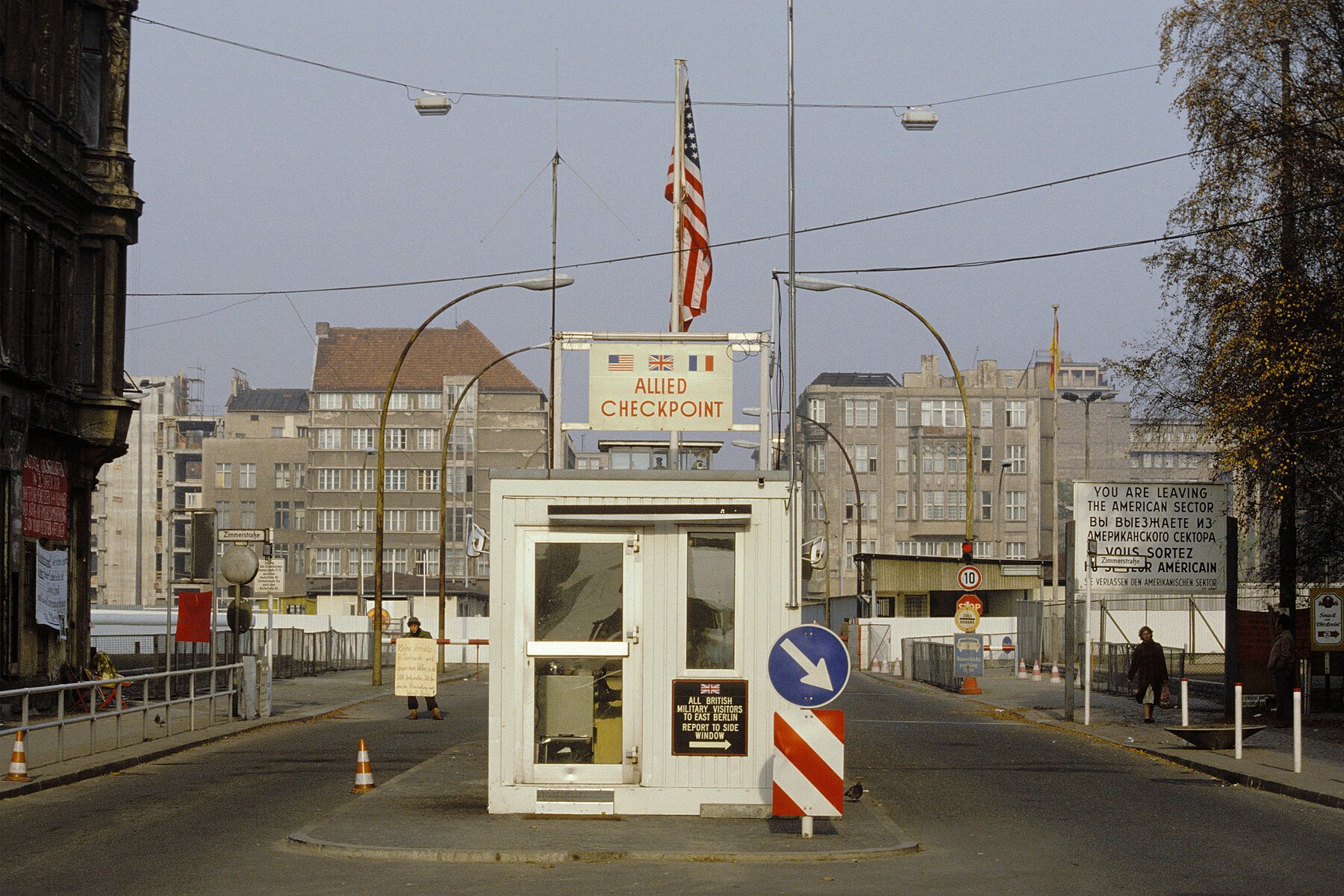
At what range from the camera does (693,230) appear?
18.0 metres

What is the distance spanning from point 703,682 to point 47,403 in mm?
22423

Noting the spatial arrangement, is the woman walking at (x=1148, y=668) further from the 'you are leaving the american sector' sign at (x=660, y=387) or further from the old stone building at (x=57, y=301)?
the old stone building at (x=57, y=301)

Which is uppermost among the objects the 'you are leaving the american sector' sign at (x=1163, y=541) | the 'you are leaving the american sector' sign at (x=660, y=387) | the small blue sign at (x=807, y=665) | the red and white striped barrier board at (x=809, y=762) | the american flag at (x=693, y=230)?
the american flag at (x=693, y=230)

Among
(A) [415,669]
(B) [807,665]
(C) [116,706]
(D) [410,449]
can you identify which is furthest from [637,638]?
(D) [410,449]

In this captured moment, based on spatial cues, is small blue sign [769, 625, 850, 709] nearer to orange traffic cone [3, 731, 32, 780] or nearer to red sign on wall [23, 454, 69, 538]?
orange traffic cone [3, 731, 32, 780]

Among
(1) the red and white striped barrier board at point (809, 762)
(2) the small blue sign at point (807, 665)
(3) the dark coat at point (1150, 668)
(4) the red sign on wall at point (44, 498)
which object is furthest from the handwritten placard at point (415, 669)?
(2) the small blue sign at point (807, 665)

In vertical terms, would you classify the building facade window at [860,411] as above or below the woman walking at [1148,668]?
above

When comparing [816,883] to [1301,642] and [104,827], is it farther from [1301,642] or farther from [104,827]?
[1301,642]

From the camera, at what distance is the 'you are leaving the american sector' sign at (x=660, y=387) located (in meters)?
13.3

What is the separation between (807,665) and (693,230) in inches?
295

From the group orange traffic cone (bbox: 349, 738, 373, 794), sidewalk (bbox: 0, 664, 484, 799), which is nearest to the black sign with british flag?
orange traffic cone (bbox: 349, 738, 373, 794)

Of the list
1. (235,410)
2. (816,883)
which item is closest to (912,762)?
(816,883)

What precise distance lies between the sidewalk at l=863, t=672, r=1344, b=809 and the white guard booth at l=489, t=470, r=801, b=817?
21.8ft

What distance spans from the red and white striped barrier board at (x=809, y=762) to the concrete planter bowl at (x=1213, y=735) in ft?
30.5
